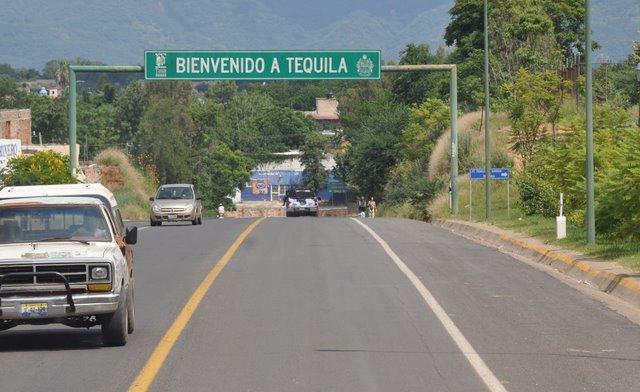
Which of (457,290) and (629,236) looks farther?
(629,236)

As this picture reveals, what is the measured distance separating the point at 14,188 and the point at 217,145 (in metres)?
117

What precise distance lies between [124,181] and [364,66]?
120ft

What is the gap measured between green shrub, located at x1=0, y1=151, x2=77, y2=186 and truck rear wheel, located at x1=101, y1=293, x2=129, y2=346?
39.7 meters

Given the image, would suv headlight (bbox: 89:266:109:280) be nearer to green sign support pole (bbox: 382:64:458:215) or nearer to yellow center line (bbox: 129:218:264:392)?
yellow center line (bbox: 129:218:264:392)

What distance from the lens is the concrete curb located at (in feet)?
70.8

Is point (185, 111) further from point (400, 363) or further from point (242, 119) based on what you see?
point (400, 363)

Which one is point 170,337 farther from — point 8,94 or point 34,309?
point 8,94

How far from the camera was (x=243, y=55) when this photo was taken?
5759cm

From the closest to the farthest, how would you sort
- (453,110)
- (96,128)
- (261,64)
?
(453,110) < (261,64) < (96,128)

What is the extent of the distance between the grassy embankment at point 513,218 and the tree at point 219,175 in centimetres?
5625

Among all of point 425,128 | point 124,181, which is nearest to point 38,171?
point 124,181

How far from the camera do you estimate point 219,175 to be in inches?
5020

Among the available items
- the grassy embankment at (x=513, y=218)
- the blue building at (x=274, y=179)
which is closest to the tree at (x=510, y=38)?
the grassy embankment at (x=513, y=218)

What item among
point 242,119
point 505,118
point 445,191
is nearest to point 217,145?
point 242,119
